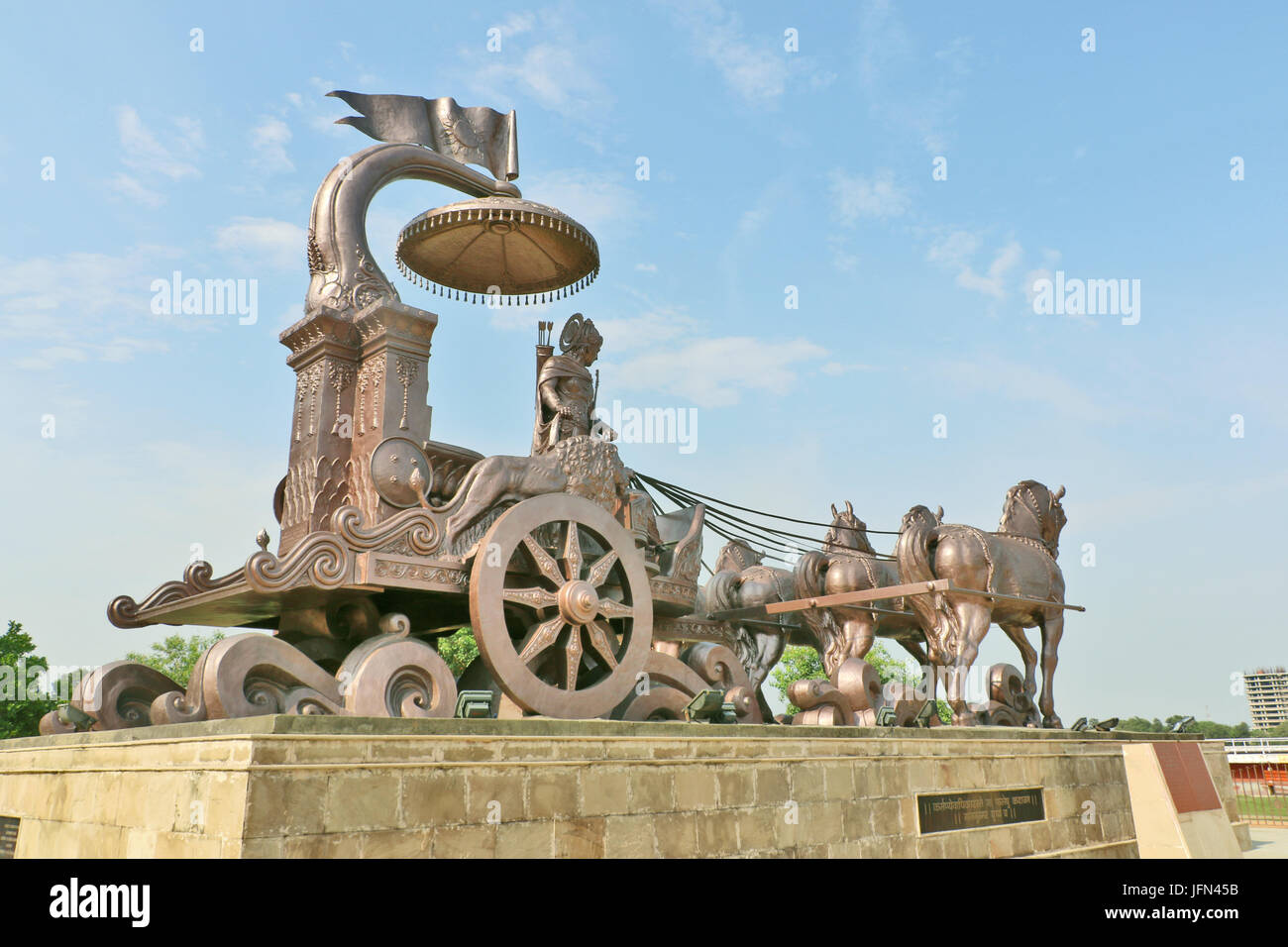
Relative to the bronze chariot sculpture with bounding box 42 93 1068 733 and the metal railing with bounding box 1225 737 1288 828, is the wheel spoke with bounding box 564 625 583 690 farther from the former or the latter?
the metal railing with bounding box 1225 737 1288 828

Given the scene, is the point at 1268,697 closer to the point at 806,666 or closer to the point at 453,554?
the point at 806,666

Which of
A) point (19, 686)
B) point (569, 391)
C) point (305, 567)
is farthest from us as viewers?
point (19, 686)

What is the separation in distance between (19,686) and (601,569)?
1772 cm

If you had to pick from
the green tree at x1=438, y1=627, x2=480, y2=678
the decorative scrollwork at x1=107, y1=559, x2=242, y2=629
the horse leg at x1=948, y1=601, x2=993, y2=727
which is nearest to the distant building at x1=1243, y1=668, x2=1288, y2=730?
the green tree at x1=438, y1=627, x2=480, y2=678

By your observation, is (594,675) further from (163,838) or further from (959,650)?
(959,650)

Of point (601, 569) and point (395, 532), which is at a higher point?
point (395, 532)

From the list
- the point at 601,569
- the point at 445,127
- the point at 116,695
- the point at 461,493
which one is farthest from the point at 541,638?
the point at 445,127

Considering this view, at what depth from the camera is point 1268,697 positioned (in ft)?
178

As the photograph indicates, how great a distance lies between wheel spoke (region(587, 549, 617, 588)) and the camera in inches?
265

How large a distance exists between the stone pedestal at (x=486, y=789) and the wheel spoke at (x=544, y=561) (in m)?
1.22

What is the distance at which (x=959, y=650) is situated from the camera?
930 cm

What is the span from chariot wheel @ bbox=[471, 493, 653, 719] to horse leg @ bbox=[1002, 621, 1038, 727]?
523 cm
